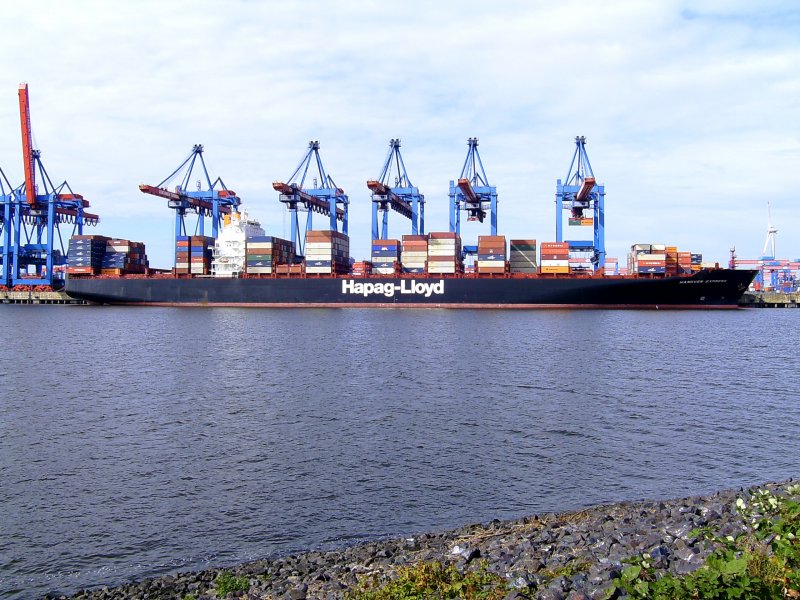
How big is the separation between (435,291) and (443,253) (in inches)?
170

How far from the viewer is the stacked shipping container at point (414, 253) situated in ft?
237

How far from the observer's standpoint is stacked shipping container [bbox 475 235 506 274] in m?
69.4

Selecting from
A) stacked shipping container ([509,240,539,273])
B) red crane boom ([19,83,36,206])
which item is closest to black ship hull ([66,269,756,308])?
stacked shipping container ([509,240,539,273])

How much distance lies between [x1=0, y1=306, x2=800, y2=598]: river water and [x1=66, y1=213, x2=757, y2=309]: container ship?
3462 centimetres

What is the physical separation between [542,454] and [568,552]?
7.44 meters

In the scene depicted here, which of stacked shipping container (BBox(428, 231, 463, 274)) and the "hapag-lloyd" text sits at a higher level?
stacked shipping container (BBox(428, 231, 463, 274))

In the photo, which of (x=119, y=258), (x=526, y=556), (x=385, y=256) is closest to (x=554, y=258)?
(x=385, y=256)

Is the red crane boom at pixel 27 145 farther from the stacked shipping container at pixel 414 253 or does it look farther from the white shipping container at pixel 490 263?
the white shipping container at pixel 490 263

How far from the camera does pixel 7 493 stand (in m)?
12.1

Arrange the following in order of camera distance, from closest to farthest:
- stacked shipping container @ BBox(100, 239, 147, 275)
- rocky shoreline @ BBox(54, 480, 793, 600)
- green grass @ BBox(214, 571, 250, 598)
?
rocky shoreline @ BBox(54, 480, 793, 600)
green grass @ BBox(214, 571, 250, 598)
stacked shipping container @ BBox(100, 239, 147, 275)

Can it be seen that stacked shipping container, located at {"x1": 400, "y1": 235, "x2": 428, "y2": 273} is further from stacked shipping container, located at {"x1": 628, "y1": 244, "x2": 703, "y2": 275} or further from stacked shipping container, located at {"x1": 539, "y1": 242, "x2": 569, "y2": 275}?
stacked shipping container, located at {"x1": 628, "y1": 244, "x2": 703, "y2": 275}

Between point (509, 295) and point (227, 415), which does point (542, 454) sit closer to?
point (227, 415)

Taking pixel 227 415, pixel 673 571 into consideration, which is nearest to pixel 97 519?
pixel 227 415

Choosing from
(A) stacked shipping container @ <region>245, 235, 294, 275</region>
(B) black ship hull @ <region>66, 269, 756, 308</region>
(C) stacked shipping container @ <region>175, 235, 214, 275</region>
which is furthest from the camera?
(C) stacked shipping container @ <region>175, 235, 214, 275</region>
